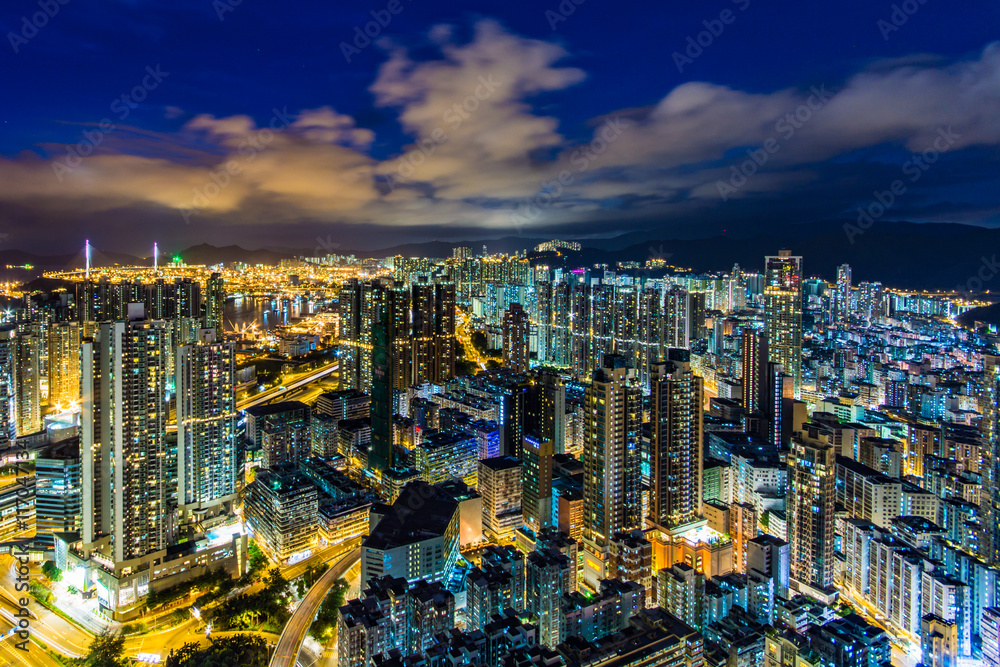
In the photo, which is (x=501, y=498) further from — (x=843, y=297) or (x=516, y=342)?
(x=843, y=297)

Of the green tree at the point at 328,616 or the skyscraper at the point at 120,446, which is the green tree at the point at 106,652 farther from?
the green tree at the point at 328,616

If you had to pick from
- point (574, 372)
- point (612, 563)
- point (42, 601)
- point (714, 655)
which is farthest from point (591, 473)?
point (574, 372)

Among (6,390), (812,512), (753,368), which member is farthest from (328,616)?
(753,368)

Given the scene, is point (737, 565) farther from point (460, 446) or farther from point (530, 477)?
point (460, 446)

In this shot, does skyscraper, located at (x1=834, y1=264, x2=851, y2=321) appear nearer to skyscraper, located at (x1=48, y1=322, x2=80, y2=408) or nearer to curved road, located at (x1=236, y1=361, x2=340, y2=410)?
curved road, located at (x1=236, y1=361, x2=340, y2=410)

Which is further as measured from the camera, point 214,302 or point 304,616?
point 214,302
